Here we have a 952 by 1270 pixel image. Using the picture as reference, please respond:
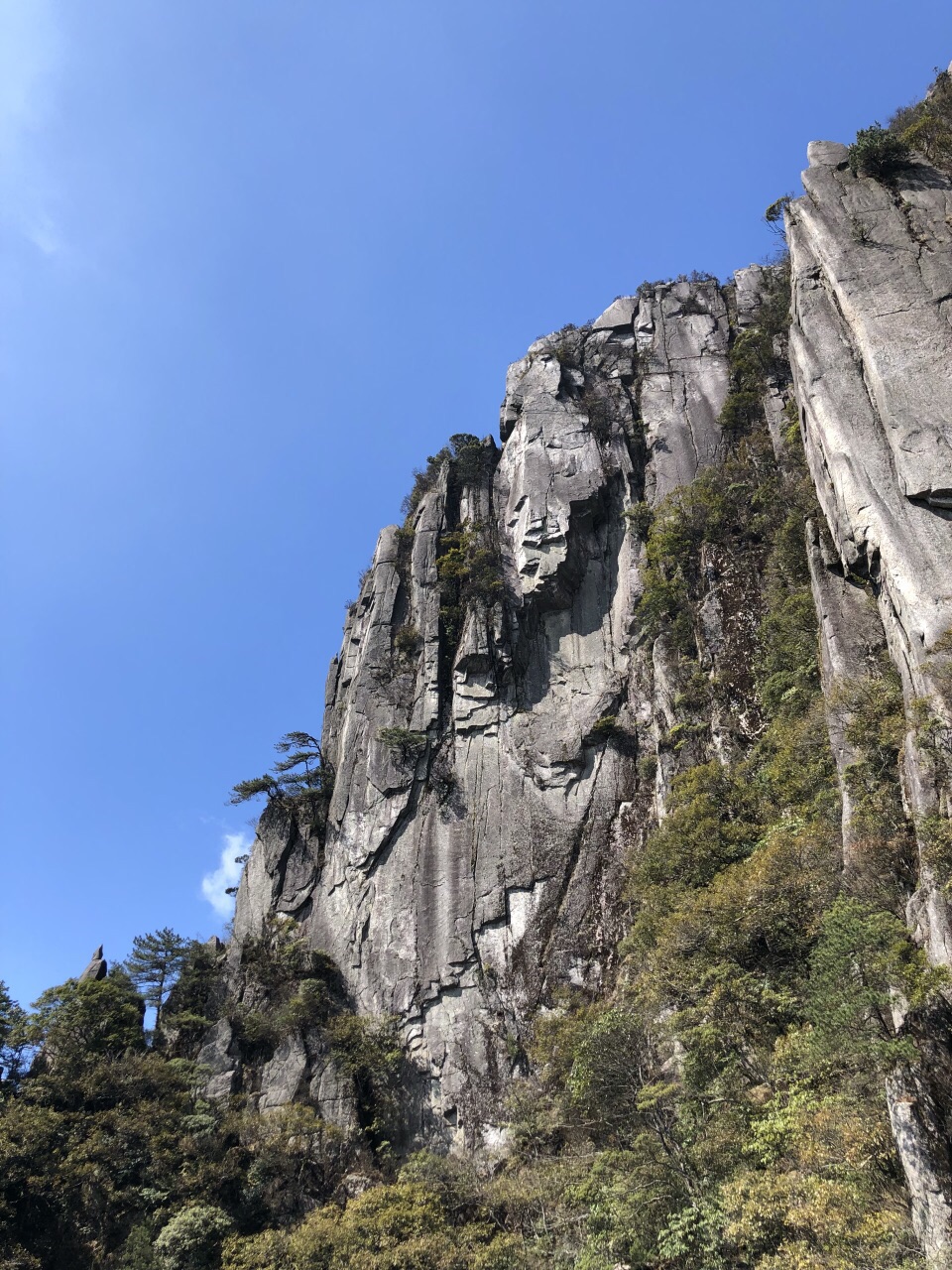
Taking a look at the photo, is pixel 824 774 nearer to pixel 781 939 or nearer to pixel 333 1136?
pixel 781 939

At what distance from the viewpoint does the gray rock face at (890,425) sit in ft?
52.7

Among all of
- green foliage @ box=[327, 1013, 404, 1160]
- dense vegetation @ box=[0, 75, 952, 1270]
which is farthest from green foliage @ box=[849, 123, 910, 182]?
green foliage @ box=[327, 1013, 404, 1160]

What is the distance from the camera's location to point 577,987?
2730 centimetres

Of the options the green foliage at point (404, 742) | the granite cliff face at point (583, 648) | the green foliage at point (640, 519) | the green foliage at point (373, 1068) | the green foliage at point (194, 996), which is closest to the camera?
the granite cliff face at point (583, 648)

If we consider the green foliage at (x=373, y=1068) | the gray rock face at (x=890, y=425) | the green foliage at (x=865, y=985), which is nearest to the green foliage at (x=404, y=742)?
the green foliage at (x=373, y=1068)

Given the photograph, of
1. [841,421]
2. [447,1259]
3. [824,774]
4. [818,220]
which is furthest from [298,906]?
[818,220]

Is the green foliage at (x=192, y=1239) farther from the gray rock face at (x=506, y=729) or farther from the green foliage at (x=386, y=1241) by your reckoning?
the gray rock face at (x=506, y=729)

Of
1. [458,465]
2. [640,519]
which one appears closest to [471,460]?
[458,465]

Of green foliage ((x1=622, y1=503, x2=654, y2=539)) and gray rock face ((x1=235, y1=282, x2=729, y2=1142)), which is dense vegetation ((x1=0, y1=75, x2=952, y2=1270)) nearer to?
green foliage ((x1=622, y1=503, x2=654, y2=539))

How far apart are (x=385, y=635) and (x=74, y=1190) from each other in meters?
22.7

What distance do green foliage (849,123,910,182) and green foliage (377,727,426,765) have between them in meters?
26.1

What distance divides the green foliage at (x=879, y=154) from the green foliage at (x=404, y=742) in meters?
26.1

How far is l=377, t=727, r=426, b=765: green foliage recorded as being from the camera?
34.5 meters

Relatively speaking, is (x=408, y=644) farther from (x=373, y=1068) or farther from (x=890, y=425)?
(x=890, y=425)
